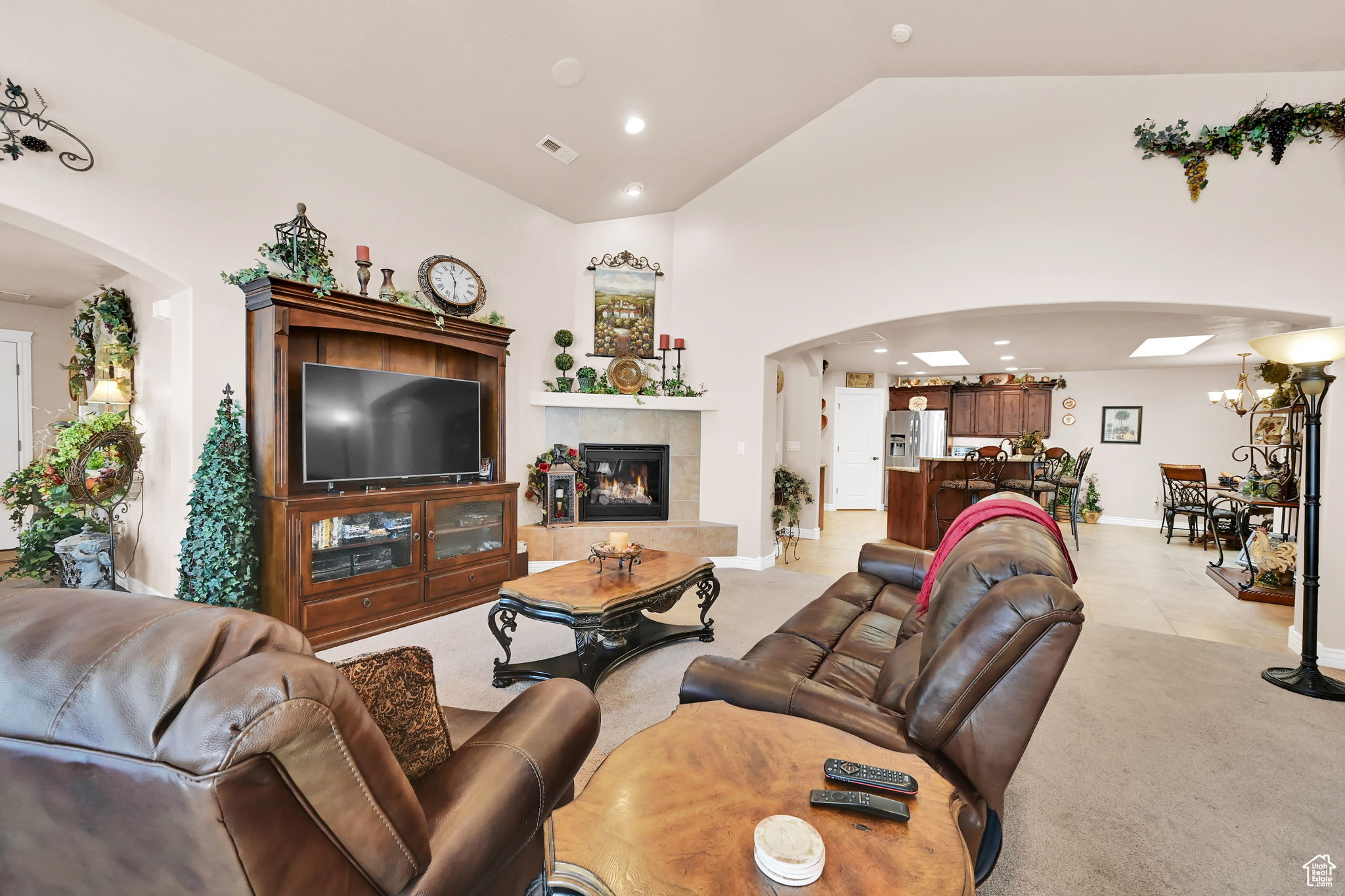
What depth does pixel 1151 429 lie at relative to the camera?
27.6 feet

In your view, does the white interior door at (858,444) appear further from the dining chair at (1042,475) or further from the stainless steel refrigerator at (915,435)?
the dining chair at (1042,475)

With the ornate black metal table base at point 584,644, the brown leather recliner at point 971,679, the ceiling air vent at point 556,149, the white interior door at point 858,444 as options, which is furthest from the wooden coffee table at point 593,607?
the white interior door at point 858,444

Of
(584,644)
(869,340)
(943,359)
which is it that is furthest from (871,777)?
(943,359)

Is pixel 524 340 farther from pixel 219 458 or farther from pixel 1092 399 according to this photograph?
pixel 1092 399

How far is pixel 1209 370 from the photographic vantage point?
8.05m

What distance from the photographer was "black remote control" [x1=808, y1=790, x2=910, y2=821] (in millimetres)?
960

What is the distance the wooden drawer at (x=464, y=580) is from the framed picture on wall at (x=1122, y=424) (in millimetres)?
9294

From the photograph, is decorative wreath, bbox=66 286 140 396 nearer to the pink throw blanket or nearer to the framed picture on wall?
the pink throw blanket

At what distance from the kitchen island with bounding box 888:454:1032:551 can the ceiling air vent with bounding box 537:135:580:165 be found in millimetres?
4776

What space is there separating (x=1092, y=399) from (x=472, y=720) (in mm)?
10384

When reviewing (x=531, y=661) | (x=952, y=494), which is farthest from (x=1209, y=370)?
(x=531, y=661)

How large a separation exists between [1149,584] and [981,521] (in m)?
4.22

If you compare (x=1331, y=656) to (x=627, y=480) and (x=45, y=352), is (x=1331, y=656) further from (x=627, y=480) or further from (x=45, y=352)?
(x=45, y=352)

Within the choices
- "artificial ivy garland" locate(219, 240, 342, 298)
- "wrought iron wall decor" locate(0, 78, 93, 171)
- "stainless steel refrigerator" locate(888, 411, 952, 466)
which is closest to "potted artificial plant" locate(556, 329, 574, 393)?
"artificial ivy garland" locate(219, 240, 342, 298)
